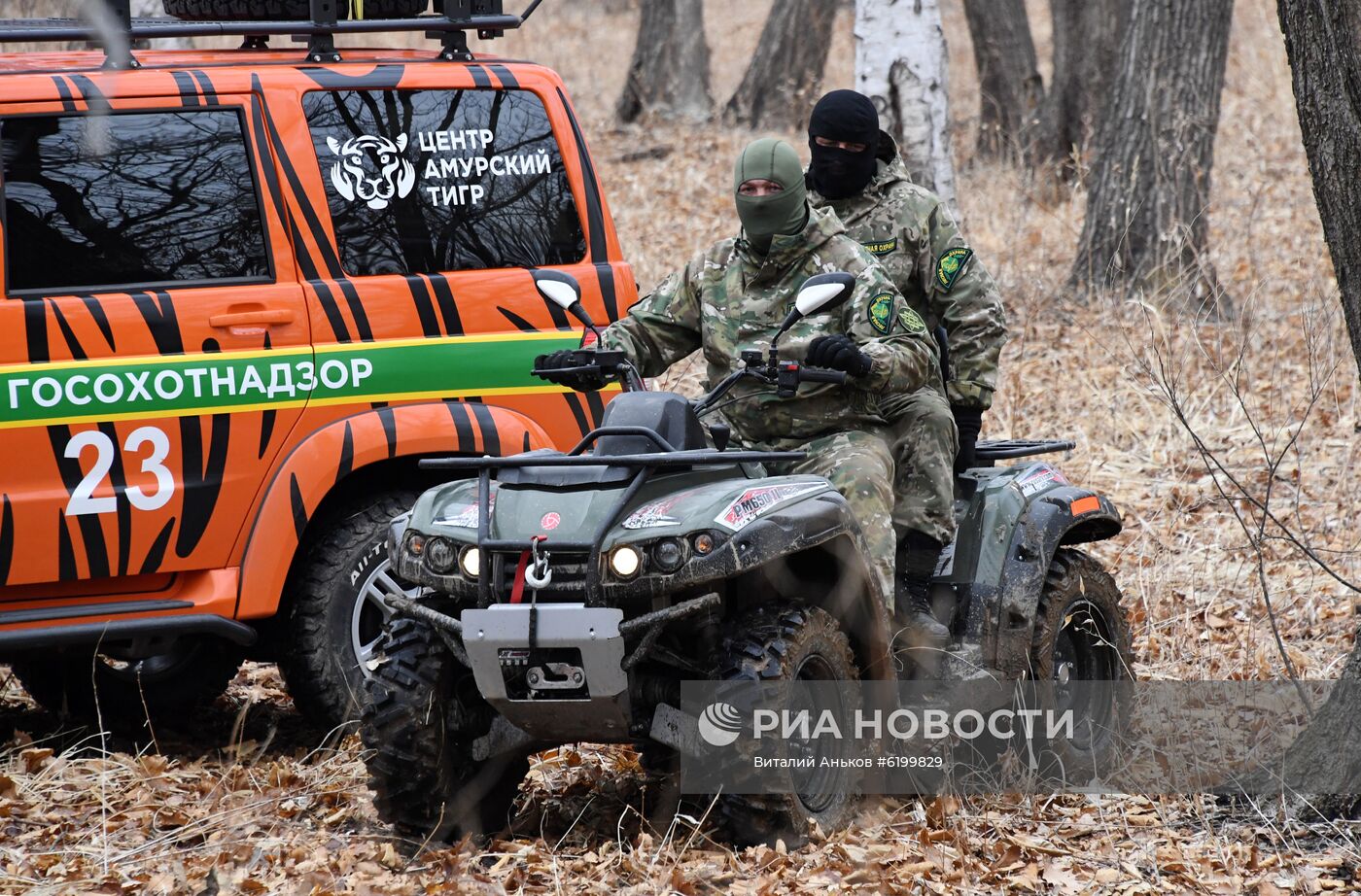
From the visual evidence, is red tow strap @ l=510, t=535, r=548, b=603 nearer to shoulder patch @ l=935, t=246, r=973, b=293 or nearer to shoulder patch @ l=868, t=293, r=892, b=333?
shoulder patch @ l=868, t=293, r=892, b=333


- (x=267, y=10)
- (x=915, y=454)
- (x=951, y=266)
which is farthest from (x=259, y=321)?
(x=951, y=266)

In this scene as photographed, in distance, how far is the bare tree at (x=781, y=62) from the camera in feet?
63.3

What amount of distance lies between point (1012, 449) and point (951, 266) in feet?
2.20

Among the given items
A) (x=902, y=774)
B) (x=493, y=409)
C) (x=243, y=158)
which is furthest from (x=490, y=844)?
(x=243, y=158)

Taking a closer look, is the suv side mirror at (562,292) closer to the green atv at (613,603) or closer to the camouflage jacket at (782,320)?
the green atv at (613,603)

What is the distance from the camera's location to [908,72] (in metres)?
9.71

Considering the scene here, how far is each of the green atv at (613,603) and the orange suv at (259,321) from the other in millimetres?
1102

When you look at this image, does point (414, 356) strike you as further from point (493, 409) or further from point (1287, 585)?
point (1287, 585)

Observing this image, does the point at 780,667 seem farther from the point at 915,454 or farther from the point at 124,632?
the point at 124,632

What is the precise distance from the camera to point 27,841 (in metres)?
4.88

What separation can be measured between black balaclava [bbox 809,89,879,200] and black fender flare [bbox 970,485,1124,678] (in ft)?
4.21

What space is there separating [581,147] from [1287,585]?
3.71 m

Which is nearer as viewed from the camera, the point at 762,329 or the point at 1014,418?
the point at 762,329

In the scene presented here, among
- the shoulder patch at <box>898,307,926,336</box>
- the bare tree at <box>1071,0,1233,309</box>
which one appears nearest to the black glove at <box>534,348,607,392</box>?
the shoulder patch at <box>898,307,926,336</box>
